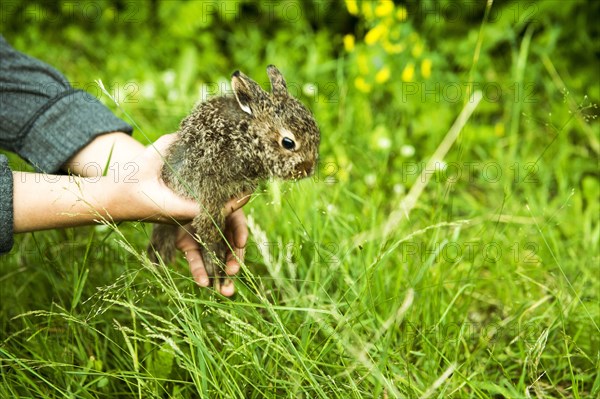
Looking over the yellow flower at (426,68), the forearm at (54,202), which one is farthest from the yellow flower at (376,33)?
the forearm at (54,202)

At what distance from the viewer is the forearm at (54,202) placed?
6.90ft

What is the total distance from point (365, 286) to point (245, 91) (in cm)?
77

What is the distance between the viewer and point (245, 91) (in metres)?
2.07

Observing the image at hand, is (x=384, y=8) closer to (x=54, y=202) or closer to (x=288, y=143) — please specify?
(x=288, y=143)

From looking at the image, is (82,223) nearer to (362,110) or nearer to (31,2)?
(362,110)

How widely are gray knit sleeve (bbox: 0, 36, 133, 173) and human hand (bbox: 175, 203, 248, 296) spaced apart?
0.57m

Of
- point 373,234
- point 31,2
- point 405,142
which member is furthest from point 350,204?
point 31,2

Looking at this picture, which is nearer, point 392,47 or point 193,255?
point 193,255

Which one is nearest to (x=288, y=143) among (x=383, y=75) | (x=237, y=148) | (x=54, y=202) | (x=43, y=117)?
(x=237, y=148)

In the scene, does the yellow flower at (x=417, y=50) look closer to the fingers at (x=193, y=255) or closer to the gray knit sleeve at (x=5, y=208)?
the fingers at (x=193, y=255)

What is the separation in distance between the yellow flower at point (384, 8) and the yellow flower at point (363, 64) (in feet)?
0.89

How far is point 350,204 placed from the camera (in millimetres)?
3047

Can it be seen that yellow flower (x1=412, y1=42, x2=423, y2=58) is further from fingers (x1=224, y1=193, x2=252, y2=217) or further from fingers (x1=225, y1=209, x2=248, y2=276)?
fingers (x1=224, y1=193, x2=252, y2=217)

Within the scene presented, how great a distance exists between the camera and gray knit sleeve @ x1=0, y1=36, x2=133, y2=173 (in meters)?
2.50
